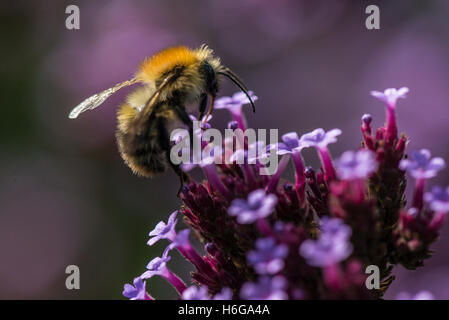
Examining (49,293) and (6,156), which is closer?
(49,293)

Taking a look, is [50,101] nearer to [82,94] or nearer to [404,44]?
[82,94]

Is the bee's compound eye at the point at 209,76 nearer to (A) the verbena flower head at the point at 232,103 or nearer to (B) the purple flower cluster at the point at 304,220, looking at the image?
(A) the verbena flower head at the point at 232,103

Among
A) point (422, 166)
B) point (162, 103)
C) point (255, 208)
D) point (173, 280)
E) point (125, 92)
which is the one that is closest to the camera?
point (255, 208)

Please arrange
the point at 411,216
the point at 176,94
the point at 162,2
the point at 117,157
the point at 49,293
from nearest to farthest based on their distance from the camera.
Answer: the point at 411,216
the point at 176,94
the point at 49,293
the point at 117,157
the point at 162,2

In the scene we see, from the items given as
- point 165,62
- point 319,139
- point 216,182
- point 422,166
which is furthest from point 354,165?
point 165,62

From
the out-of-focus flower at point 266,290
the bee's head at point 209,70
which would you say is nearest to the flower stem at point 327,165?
the bee's head at point 209,70

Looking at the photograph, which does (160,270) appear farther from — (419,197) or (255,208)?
(419,197)
